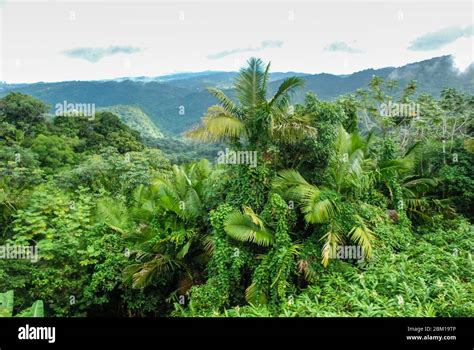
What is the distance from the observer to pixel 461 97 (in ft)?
47.8

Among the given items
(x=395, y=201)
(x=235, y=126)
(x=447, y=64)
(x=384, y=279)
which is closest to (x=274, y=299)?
(x=384, y=279)

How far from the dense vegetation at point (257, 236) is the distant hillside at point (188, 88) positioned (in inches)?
32.1

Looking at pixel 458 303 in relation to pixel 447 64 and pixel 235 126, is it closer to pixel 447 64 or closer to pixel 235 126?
pixel 235 126

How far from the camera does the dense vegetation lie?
5547mm

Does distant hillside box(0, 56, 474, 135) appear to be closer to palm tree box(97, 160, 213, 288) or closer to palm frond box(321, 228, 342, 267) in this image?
palm tree box(97, 160, 213, 288)

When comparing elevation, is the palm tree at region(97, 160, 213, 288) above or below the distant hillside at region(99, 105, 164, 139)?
below

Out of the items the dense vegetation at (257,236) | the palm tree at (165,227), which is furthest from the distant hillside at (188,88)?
the palm tree at (165,227)

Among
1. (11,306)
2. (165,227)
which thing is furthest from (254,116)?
(11,306)

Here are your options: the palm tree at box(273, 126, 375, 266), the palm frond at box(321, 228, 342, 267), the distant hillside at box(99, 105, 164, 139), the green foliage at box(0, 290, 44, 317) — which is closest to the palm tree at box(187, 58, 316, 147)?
the palm tree at box(273, 126, 375, 266)

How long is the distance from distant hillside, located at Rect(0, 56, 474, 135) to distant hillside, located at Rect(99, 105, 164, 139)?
564 mm

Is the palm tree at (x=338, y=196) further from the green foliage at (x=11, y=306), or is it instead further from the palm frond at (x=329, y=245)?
the green foliage at (x=11, y=306)

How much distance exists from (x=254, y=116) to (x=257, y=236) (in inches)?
72.7

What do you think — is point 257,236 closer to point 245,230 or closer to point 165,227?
point 245,230
